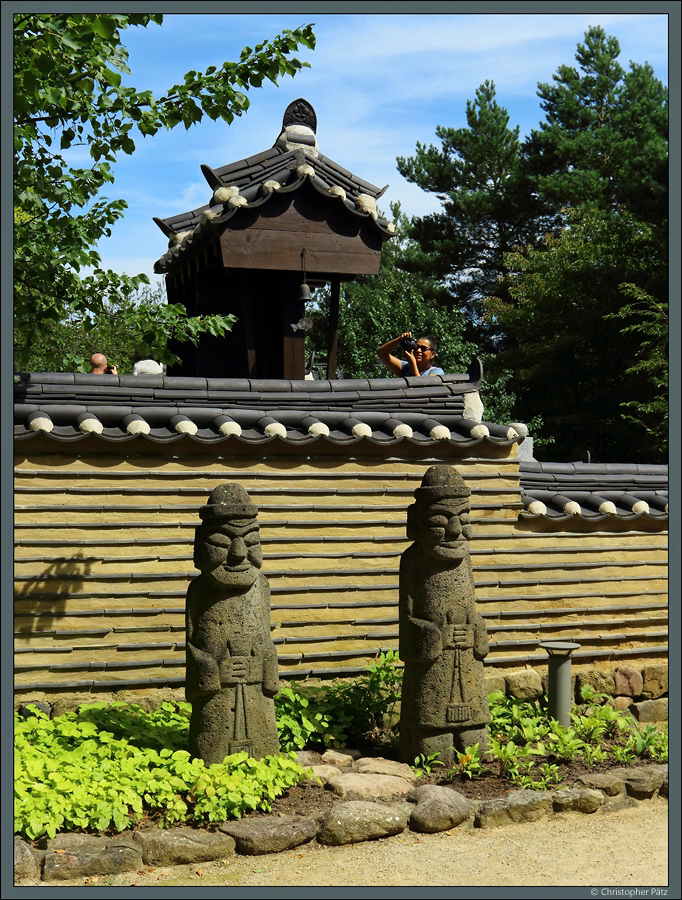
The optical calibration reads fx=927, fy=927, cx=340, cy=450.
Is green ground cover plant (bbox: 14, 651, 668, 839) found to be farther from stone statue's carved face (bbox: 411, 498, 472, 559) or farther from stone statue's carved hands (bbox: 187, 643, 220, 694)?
stone statue's carved face (bbox: 411, 498, 472, 559)

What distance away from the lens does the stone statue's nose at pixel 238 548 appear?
21.0 feet

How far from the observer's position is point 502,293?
1169 inches

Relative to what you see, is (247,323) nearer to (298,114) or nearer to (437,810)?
(298,114)

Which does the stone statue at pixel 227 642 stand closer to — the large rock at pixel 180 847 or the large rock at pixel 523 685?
the large rock at pixel 180 847

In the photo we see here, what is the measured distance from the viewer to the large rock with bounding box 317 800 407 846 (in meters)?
5.82

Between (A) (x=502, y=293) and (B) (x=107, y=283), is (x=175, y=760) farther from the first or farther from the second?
(A) (x=502, y=293)

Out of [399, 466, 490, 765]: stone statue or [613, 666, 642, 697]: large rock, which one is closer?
[399, 466, 490, 765]: stone statue

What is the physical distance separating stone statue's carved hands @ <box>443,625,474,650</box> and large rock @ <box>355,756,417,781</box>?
98cm

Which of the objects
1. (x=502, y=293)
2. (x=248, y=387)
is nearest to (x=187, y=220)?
(x=248, y=387)

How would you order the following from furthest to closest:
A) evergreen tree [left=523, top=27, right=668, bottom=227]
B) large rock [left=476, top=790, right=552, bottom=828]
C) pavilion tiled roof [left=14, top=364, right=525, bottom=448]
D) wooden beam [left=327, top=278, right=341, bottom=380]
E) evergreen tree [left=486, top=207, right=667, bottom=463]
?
evergreen tree [left=523, top=27, right=668, bottom=227]
evergreen tree [left=486, top=207, right=667, bottom=463]
wooden beam [left=327, top=278, right=341, bottom=380]
pavilion tiled roof [left=14, top=364, right=525, bottom=448]
large rock [left=476, top=790, right=552, bottom=828]

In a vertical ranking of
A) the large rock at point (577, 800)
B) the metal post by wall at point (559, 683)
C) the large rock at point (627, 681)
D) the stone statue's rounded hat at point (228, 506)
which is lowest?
the large rock at point (577, 800)

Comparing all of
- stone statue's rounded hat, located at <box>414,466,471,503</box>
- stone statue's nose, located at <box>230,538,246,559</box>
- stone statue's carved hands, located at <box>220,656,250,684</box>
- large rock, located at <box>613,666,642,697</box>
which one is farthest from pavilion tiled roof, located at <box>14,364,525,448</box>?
large rock, located at <box>613,666,642,697</box>

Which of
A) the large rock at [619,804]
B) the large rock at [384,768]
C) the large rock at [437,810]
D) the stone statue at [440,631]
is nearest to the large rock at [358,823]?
the large rock at [437,810]

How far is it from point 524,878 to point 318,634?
3.41 meters
